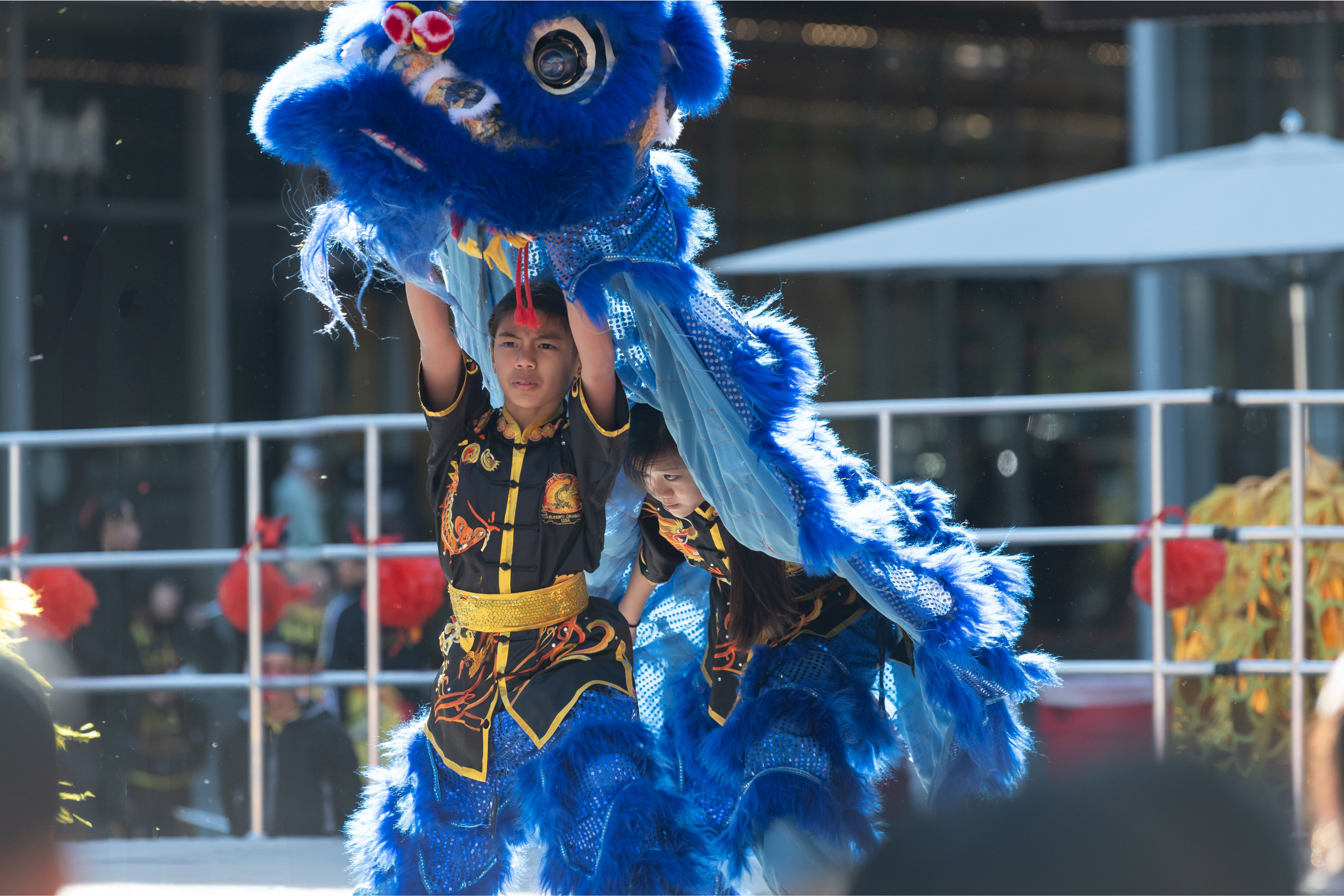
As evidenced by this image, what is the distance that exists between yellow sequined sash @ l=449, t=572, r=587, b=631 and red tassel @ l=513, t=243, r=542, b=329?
471 millimetres

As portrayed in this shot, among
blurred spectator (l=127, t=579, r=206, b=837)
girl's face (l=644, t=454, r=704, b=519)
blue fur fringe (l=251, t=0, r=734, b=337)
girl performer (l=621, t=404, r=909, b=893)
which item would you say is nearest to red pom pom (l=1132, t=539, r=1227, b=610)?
girl performer (l=621, t=404, r=909, b=893)

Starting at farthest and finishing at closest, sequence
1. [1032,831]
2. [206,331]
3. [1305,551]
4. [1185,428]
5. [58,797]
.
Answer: [1185,428] < [206,331] < [1305,551] < [58,797] < [1032,831]

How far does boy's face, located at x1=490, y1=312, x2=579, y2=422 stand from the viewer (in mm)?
2176

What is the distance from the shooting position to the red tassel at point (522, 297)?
2.11 metres

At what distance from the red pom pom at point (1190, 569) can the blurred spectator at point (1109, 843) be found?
3262mm

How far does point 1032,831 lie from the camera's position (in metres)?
0.75

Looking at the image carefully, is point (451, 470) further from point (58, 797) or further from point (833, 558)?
point (58, 797)

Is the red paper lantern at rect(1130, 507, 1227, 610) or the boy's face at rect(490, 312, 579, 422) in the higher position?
the boy's face at rect(490, 312, 579, 422)

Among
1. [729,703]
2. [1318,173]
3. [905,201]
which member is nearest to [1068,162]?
[905,201]

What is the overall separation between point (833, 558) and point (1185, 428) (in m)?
5.09

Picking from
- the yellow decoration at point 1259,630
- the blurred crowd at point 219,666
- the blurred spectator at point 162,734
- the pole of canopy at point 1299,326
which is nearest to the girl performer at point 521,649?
the blurred crowd at point 219,666

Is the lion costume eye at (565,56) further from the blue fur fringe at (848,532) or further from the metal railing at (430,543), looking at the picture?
the metal railing at (430,543)

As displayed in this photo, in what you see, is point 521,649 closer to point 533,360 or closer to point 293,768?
point 533,360

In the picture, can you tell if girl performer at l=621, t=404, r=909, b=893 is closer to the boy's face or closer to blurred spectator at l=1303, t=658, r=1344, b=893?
the boy's face
